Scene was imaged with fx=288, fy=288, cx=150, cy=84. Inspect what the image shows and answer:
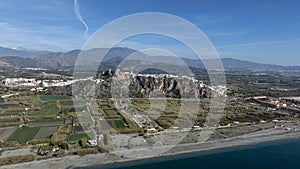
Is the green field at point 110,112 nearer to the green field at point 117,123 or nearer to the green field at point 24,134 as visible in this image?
the green field at point 117,123

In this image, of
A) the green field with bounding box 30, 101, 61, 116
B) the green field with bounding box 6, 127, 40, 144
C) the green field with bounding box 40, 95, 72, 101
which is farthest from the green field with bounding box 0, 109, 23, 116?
the green field with bounding box 40, 95, 72, 101

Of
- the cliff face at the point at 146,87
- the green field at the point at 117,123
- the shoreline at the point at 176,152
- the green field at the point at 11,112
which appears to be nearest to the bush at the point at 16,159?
the shoreline at the point at 176,152

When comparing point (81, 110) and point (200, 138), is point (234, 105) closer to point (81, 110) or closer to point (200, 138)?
point (200, 138)

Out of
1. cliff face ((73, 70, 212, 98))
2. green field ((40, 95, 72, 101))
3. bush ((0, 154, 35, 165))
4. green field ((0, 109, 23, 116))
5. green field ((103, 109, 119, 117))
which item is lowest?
bush ((0, 154, 35, 165))

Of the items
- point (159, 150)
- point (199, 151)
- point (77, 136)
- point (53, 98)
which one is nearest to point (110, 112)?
point (77, 136)

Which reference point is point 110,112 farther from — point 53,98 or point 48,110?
point 53,98

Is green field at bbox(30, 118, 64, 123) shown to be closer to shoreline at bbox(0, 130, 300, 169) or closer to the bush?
the bush
